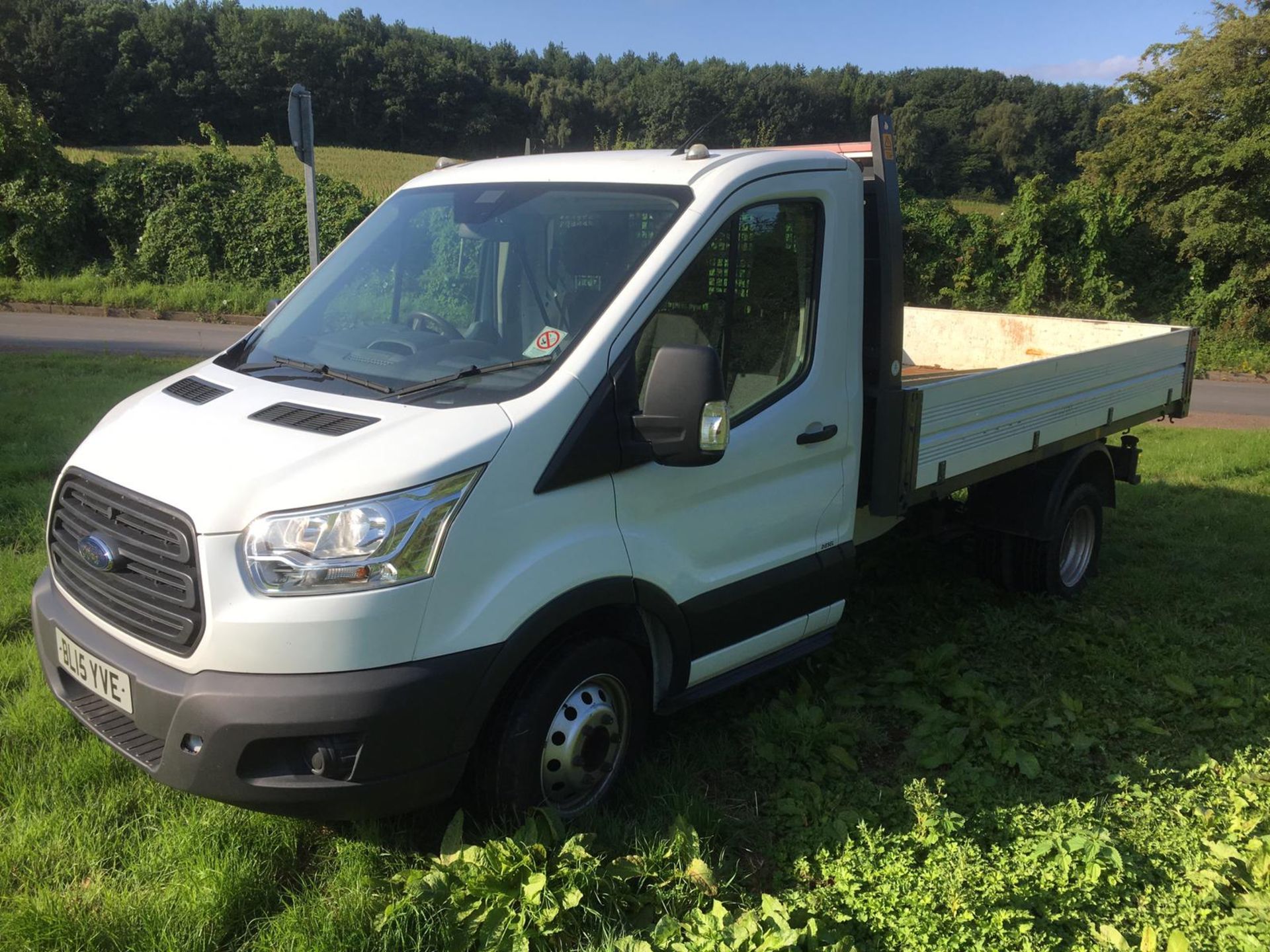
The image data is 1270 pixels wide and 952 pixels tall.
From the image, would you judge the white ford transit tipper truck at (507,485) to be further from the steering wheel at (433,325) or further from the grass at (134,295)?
the grass at (134,295)

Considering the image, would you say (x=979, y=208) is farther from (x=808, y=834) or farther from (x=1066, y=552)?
(x=808, y=834)

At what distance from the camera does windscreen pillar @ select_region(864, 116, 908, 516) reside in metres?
4.11

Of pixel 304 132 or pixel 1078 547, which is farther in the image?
pixel 304 132

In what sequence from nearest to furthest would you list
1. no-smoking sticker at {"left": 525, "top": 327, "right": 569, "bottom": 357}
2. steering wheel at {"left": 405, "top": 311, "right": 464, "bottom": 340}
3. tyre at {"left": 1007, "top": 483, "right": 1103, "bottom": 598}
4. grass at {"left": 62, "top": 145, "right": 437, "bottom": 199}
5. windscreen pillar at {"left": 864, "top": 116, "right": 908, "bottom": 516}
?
no-smoking sticker at {"left": 525, "top": 327, "right": 569, "bottom": 357} < steering wheel at {"left": 405, "top": 311, "right": 464, "bottom": 340} < windscreen pillar at {"left": 864, "top": 116, "right": 908, "bottom": 516} < tyre at {"left": 1007, "top": 483, "right": 1103, "bottom": 598} < grass at {"left": 62, "top": 145, "right": 437, "bottom": 199}

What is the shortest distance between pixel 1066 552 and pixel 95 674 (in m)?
5.20

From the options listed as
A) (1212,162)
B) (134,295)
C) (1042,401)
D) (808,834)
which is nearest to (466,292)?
(808,834)

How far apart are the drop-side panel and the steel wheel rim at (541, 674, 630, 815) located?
5.85 ft

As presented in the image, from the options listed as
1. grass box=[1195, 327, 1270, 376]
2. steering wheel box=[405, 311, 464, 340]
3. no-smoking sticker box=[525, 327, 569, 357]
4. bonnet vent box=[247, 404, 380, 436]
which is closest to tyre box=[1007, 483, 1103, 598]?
no-smoking sticker box=[525, 327, 569, 357]

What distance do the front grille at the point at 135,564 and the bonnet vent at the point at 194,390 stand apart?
41cm

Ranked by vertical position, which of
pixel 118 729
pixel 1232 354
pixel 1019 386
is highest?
pixel 1019 386

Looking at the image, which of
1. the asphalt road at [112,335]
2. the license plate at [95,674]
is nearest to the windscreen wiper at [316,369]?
the license plate at [95,674]

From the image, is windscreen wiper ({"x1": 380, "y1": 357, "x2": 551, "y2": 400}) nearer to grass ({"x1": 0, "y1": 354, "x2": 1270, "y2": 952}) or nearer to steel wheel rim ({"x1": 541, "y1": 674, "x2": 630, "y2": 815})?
steel wheel rim ({"x1": 541, "y1": 674, "x2": 630, "y2": 815})

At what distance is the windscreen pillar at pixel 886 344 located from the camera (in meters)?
4.11

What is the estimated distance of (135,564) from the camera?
2779 mm
